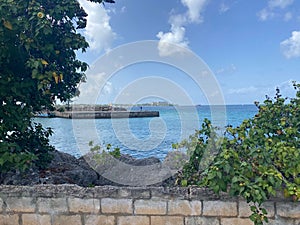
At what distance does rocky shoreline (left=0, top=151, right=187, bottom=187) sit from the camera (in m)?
3.08

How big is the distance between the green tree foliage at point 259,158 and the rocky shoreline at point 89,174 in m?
0.63

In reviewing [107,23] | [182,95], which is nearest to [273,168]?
[182,95]

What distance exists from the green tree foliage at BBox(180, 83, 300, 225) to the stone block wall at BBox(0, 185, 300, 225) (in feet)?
0.41

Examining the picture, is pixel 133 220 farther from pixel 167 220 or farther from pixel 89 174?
pixel 89 174

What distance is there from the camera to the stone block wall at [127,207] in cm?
209

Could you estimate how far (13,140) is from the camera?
3.06 metres

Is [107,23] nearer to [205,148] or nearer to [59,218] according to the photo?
[205,148]

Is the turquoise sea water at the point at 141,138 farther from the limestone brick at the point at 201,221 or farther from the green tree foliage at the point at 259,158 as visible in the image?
the limestone brick at the point at 201,221

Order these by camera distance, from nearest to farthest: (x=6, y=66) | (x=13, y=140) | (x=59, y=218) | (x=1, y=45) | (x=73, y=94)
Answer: (x=59, y=218) < (x=1, y=45) < (x=6, y=66) < (x=13, y=140) < (x=73, y=94)

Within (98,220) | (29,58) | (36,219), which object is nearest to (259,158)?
(98,220)

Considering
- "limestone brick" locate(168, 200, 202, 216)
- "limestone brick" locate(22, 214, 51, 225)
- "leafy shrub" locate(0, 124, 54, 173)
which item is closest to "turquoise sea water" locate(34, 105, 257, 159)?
"leafy shrub" locate(0, 124, 54, 173)

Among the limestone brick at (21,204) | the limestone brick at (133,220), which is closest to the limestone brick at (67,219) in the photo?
the limestone brick at (21,204)

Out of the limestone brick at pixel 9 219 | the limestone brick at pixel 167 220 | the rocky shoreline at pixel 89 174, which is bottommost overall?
the limestone brick at pixel 9 219

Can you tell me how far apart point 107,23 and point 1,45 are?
9.53 ft
